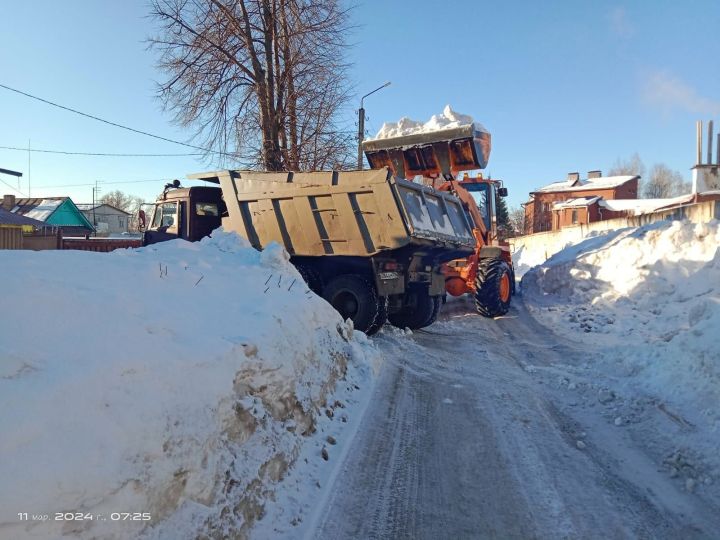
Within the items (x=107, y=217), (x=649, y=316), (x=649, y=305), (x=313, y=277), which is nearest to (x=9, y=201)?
(x=107, y=217)

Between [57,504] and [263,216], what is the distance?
24.7 ft

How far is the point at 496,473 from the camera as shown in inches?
154

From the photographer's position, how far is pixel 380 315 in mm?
8641

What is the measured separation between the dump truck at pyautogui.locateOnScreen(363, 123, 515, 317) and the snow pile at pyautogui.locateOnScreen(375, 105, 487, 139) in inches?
4.2

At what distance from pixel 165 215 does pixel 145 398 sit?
939 centimetres

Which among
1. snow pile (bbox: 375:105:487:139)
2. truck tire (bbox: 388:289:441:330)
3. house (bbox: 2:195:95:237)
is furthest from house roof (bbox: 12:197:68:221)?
truck tire (bbox: 388:289:441:330)

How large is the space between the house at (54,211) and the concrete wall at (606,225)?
140 feet

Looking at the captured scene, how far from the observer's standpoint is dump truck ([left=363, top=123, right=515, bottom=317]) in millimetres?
10906

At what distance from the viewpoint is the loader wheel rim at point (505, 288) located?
38.3 feet

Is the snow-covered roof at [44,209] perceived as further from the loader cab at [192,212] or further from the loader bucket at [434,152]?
the loader bucket at [434,152]

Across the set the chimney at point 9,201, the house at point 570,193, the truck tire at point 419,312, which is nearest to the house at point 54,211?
the chimney at point 9,201

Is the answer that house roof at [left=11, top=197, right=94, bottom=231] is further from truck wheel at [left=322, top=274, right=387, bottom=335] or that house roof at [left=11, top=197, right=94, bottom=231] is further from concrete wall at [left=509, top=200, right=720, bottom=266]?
truck wheel at [left=322, top=274, right=387, bottom=335]

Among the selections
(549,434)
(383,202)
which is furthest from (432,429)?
(383,202)
